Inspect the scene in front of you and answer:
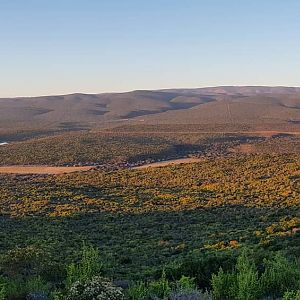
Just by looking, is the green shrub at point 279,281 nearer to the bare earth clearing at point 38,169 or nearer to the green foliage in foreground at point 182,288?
the green foliage in foreground at point 182,288

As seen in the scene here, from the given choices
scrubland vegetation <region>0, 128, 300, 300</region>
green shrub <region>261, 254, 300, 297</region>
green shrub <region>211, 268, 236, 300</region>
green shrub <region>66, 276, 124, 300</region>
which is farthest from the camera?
scrubland vegetation <region>0, 128, 300, 300</region>

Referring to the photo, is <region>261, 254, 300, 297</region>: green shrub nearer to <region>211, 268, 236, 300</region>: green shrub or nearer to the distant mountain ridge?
<region>211, 268, 236, 300</region>: green shrub

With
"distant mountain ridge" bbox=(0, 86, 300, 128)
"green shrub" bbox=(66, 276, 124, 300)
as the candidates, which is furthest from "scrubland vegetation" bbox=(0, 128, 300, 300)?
"distant mountain ridge" bbox=(0, 86, 300, 128)

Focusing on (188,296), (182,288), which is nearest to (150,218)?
(182,288)

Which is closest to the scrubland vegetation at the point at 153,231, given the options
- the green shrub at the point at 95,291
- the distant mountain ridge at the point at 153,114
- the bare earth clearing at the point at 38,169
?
the green shrub at the point at 95,291

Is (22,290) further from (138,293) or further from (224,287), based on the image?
(224,287)

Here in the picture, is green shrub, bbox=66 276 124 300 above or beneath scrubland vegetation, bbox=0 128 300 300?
above
